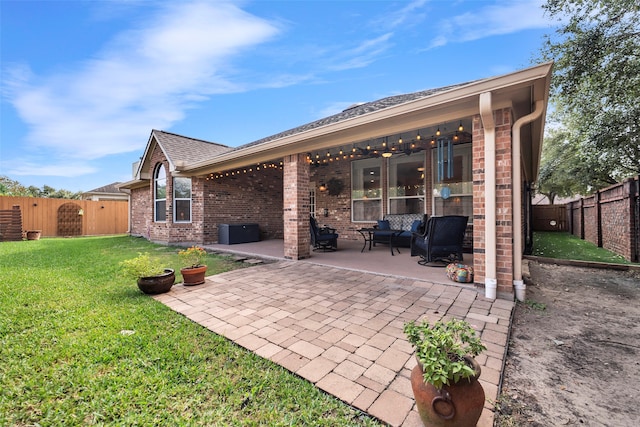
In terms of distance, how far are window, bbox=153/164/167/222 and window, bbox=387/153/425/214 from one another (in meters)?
8.30

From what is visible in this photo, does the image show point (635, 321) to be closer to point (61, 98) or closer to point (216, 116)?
point (61, 98)

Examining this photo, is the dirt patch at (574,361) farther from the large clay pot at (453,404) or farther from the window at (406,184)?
the window at (406,184)

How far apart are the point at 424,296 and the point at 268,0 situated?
7.23 meters

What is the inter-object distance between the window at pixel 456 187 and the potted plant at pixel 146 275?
265 inches

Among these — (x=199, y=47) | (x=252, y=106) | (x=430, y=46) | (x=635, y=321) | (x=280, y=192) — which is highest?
(x=252, y=106)

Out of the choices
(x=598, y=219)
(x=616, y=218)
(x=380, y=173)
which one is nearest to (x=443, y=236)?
(x=380, y=173)

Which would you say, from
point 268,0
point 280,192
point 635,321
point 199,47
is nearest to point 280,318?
point 635,321

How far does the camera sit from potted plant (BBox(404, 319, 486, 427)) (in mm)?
1200

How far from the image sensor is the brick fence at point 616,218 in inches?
214

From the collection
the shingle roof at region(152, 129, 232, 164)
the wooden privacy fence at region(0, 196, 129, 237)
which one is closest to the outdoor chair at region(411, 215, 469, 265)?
the shingle roof at region(152, 129, 232, 164)

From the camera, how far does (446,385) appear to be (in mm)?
1241

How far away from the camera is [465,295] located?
133 inches

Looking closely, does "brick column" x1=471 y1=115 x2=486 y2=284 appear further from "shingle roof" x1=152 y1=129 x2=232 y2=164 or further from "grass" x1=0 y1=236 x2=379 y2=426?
"shingle roof" x1=152 y1=129 x2=232 y2=164

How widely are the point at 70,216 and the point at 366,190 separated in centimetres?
1571
